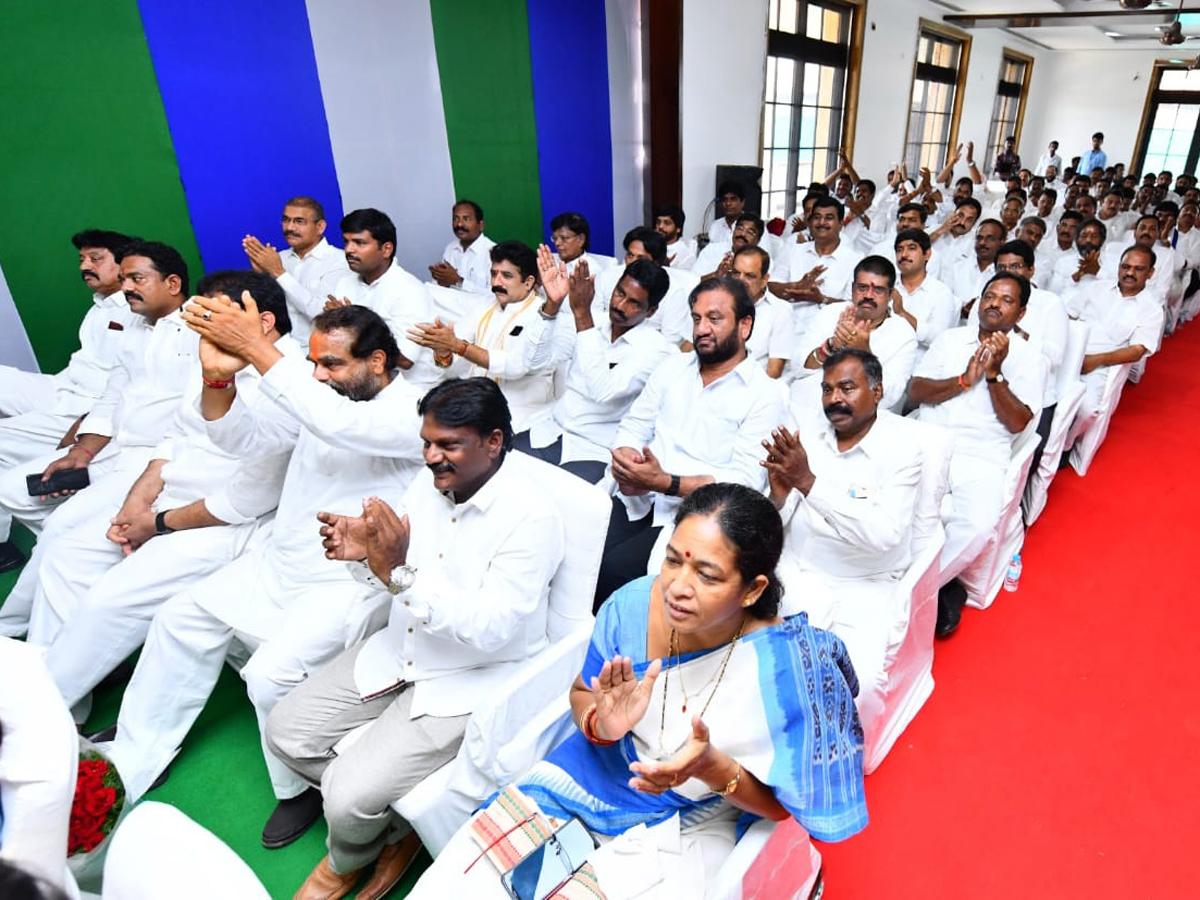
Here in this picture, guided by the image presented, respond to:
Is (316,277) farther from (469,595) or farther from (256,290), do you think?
(469,595)

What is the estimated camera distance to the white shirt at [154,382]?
2.73m

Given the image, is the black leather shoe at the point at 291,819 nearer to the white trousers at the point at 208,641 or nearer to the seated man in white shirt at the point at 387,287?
the white trousers at the point at 208,641

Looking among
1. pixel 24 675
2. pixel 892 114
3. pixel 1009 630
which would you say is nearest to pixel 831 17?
pixel 892 114

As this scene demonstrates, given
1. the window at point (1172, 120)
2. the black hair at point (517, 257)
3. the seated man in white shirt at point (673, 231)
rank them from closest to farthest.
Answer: the black hair at point (517, 257) < the seated man in white shirt at point (673, 231) < the window at point (1172, 120)

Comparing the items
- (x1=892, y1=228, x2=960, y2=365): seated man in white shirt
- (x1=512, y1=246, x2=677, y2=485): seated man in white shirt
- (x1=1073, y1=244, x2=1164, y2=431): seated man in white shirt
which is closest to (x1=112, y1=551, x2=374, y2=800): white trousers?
(x1=512, y1=246, x2=677, y2=485): seated man in white shirt

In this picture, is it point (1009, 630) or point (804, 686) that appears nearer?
point (804, 686)

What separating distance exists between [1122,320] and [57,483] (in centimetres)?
527

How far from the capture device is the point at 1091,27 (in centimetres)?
1102

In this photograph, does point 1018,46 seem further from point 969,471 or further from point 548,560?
point 548,560

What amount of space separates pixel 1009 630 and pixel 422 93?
4.71 meters

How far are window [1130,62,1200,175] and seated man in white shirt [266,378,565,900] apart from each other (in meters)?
18.5

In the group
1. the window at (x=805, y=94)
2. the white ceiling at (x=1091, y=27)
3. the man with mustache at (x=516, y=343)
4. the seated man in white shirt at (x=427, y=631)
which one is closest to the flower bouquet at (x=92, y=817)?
the seated man in white shirt at (x=427, y=631)

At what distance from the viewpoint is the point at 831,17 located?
832 cm

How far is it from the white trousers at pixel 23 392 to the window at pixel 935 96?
1071 cm
